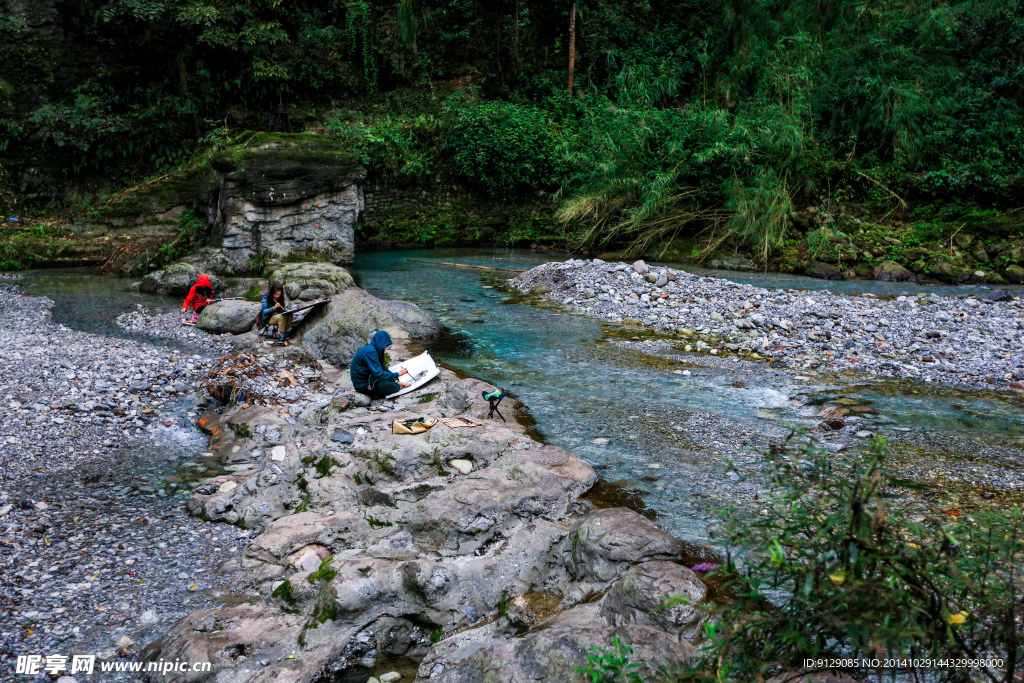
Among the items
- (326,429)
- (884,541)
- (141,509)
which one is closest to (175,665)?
(141,509)

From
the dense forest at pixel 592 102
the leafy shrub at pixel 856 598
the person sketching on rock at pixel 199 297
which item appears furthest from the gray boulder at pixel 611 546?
the dense forest at pixel 592 102

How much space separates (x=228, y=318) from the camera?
35.7ft

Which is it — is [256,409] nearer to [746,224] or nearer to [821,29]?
[746,224]

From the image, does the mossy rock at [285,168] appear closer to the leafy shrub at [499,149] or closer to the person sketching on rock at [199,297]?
the person sketching on rock at [199,297]

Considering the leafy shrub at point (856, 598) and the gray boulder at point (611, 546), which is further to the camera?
the gray boulder at point (611, 546)

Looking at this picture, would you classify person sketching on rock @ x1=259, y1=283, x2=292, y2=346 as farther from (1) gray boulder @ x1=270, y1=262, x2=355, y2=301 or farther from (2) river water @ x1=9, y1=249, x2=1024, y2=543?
(2) river water @ x1=9, y1=249, x2=1024, y2=543

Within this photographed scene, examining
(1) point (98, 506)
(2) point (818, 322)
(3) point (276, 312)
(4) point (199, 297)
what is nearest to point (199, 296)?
(4) point (199, 297)

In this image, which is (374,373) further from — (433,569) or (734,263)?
(734,263)

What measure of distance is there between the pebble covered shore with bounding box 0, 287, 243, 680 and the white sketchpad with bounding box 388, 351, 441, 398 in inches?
87.3

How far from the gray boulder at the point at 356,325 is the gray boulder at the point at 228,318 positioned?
142 centimetres

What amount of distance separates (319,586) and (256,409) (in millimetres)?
3473

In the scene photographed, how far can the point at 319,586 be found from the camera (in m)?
4.29

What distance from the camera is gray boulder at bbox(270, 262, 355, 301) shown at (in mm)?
11516

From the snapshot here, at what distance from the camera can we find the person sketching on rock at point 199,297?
460 inches
